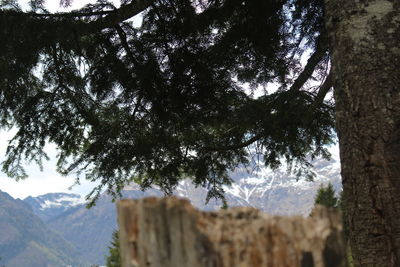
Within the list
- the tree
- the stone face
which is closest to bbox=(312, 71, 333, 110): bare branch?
the tree

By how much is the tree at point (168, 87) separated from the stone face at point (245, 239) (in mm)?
3597

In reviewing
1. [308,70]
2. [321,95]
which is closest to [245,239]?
[321,95]

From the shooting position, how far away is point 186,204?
1054 mm

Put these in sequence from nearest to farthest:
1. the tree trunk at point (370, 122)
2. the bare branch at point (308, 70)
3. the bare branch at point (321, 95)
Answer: the tree trunk at point (370, 122), the bare branch at point (321, 95), the bare branch at point (308, 70)

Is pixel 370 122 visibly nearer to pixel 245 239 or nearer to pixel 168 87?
pixel 245 239

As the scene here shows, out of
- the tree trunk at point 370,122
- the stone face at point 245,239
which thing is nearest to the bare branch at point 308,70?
the tree trunk at point 370,122

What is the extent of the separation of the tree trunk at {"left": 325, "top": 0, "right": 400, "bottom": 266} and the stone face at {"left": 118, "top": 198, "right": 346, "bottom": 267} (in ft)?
4.89

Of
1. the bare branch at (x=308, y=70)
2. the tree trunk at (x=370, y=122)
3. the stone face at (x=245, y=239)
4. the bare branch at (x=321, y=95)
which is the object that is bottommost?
the stone face at (x=245, y=239)

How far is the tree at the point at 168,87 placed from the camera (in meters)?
5.01

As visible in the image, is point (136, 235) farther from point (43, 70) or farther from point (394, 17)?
point (43, 70)

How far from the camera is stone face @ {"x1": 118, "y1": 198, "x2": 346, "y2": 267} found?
1010 millimetres

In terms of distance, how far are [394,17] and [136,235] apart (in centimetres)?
215

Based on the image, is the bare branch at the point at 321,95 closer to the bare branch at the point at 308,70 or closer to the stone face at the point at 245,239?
the bare branch at the point at 308,70

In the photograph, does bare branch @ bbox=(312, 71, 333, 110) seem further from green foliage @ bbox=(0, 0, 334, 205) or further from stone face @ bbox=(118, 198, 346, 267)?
stone face @ bbox=(118, 198, 346, 267)
